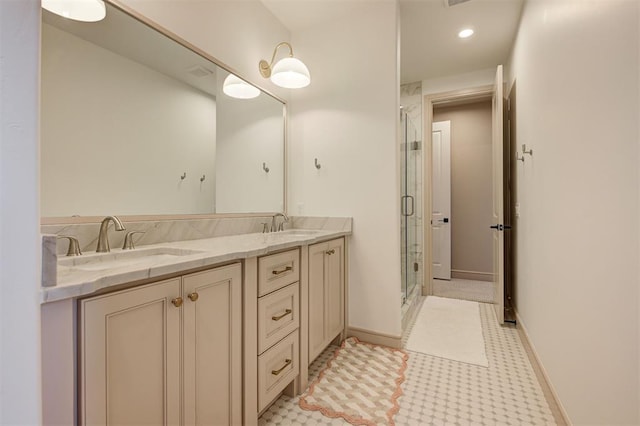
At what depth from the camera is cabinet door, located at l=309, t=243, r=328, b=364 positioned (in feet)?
6.02

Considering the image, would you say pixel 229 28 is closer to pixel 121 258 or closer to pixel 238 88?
pixel 238 88

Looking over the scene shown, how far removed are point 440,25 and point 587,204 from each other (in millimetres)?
2180

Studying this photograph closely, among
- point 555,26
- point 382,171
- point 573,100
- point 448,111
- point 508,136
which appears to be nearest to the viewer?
point 573,100

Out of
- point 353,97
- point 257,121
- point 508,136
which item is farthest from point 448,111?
point 257,121

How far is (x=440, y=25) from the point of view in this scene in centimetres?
264

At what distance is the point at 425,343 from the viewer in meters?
2.34

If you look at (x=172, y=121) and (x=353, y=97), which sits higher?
(x=353, y=97)

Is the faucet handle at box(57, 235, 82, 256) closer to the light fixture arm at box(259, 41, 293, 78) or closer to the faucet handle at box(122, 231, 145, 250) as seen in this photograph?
the faucet handle at box(122, 231, 145, 250)

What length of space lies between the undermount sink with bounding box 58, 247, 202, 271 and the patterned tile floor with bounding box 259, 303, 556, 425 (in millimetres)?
942

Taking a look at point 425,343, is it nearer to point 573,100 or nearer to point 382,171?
point 382,171

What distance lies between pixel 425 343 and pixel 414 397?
0.75m

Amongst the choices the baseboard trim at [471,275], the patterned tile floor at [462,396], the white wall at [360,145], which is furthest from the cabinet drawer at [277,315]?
the baseboard trim at [471,275]

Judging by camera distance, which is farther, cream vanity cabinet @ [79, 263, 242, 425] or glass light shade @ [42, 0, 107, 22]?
glass light shade @ [42, 0, 107, 22]

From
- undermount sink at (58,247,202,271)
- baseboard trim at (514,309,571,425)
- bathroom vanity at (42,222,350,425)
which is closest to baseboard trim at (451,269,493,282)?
baseboard trim at (514,309,571,425)
